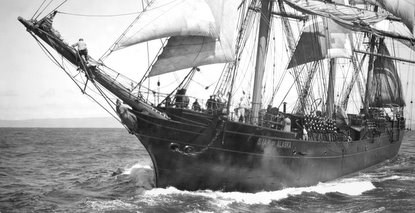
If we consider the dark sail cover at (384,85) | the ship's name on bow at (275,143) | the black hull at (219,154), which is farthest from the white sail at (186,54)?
the dark sail cover at (384,85)

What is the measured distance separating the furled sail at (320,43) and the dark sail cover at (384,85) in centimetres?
764

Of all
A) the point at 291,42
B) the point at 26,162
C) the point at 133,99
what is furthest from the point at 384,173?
the point at 26,162

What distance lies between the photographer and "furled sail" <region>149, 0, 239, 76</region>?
16234 millimetres

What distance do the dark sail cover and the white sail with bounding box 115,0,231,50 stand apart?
81.1ft

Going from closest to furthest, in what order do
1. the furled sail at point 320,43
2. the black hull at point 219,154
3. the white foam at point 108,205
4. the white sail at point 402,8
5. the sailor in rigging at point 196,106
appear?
the white foam at point 108,205, the black hull at point 219,154, the sailor in rigging at point 196,106, the furled sail at point 320,43, the white sail at point 402,8

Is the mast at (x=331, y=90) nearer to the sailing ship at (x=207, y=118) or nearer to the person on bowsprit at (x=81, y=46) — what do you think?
the sailing ship at (x=207, y=118)

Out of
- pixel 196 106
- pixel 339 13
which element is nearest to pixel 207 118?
pixel 196 106

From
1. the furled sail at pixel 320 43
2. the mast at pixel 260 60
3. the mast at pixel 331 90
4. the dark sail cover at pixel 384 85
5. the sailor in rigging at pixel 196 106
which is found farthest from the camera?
the dark sail cover at pixel 384 85

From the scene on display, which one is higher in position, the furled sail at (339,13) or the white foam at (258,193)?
the furled sail at (339,13)

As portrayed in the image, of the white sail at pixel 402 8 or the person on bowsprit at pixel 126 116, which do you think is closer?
the person on bowsprit at pixel 126 116

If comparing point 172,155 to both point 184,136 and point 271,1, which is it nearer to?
point 184,136

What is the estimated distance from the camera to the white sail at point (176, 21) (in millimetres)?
14836

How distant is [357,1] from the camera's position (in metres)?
35.2

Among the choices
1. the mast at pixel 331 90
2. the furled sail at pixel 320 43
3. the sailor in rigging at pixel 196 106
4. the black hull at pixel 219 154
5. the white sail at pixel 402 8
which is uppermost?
the white sail at pixel 402 8
